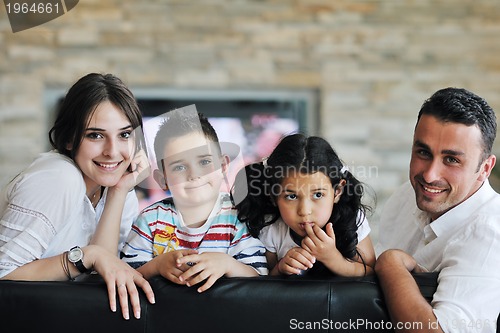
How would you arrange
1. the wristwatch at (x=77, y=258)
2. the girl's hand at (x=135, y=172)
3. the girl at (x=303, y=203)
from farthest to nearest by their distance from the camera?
the girl's hand at (x=135, y=172), the girl at (x=303, y=203), the wristwatch at (x=77, y=258)

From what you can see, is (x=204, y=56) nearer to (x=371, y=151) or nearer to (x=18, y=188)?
(x=371, y=151)

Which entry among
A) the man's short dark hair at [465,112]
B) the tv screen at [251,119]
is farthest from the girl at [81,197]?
the tv screen at [251,119]

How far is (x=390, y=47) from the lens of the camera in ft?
14.0

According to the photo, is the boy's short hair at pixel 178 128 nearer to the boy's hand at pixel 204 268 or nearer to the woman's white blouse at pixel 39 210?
the woman's white blouse at pixel 39 210

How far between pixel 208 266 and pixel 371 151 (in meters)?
3.03

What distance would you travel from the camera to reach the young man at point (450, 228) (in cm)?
133

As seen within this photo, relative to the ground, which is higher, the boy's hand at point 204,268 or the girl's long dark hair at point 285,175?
the girl's long dark hair at point 285,175

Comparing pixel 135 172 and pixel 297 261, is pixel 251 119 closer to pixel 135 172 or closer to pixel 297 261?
pixel 135 172

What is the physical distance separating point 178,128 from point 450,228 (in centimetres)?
76

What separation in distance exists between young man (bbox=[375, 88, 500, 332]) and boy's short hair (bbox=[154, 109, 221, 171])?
566 mm

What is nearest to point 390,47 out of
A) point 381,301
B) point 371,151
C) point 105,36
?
point 371,151

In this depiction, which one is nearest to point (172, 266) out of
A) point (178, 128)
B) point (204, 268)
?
point (204, 268)

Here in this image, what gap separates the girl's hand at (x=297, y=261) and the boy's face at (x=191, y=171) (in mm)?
303

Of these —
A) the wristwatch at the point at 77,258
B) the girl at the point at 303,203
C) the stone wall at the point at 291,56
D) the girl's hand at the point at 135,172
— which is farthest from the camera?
the stone wall at the point at 291,56
